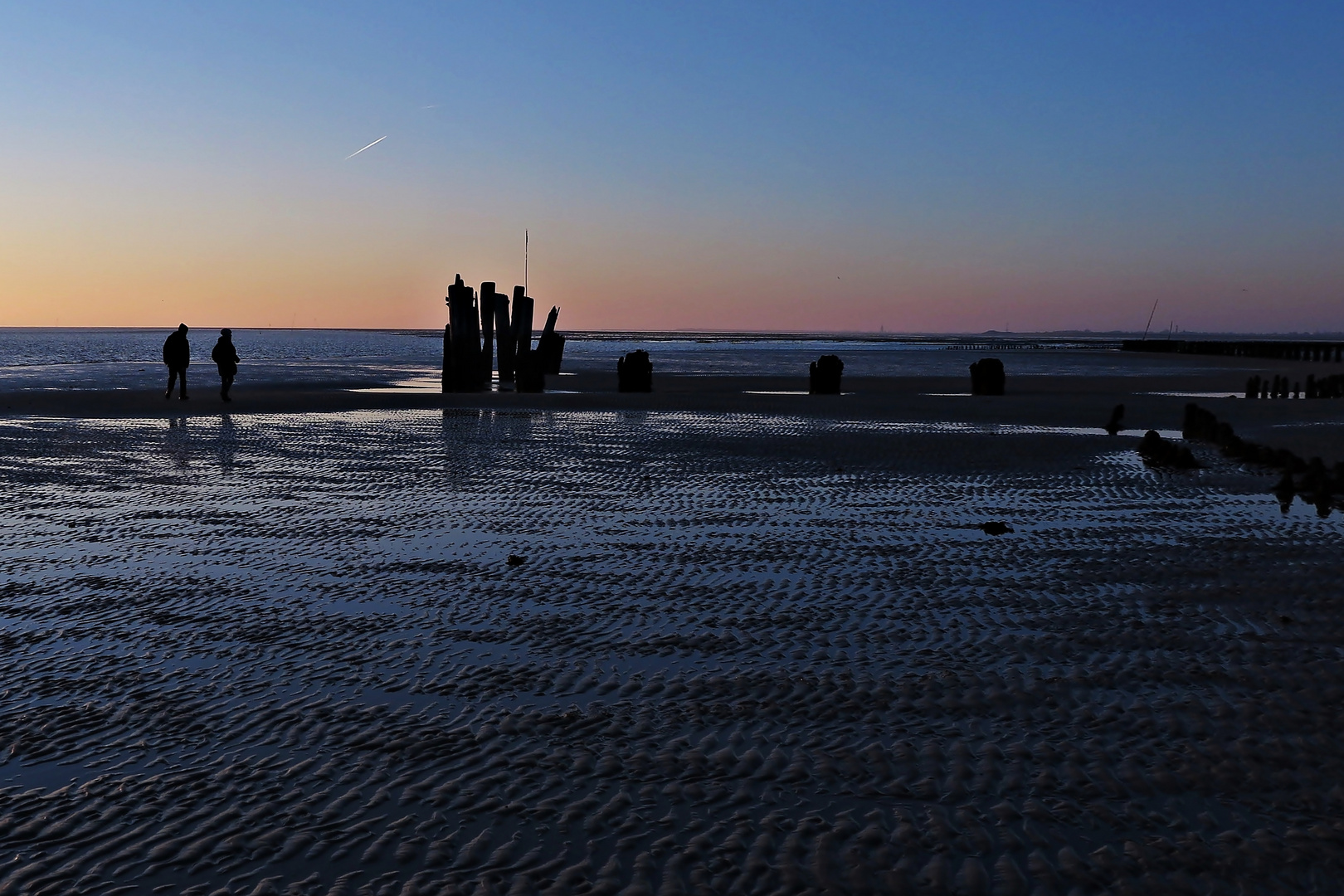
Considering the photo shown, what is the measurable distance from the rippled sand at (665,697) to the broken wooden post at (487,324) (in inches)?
877

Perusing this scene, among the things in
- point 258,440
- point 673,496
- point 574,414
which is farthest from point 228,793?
point 574,414

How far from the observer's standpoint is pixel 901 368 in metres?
57.8

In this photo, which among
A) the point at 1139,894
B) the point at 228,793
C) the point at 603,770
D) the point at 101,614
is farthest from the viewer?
the point at 101,614

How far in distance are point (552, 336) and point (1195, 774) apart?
1410 inches

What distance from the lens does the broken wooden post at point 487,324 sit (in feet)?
108

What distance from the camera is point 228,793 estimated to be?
401cm

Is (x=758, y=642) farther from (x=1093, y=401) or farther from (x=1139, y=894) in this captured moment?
(x=1093, y=401)

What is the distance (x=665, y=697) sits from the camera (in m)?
5.17

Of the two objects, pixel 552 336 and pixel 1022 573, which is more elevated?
pixel 552 336

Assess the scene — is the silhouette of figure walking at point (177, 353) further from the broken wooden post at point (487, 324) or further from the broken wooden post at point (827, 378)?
the broken wooden post at point (827, 378)

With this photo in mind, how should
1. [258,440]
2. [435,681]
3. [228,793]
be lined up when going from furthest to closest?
[258,440]
[435,681]
[228,793]

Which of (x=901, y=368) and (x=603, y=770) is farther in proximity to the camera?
(x=901, y=368)

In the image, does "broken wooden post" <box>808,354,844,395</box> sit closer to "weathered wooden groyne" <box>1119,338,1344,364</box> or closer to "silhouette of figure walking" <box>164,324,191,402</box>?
"silhouette of figure walking" <box>164,324,191,402</box>

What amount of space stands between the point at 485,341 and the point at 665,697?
2997 cm
